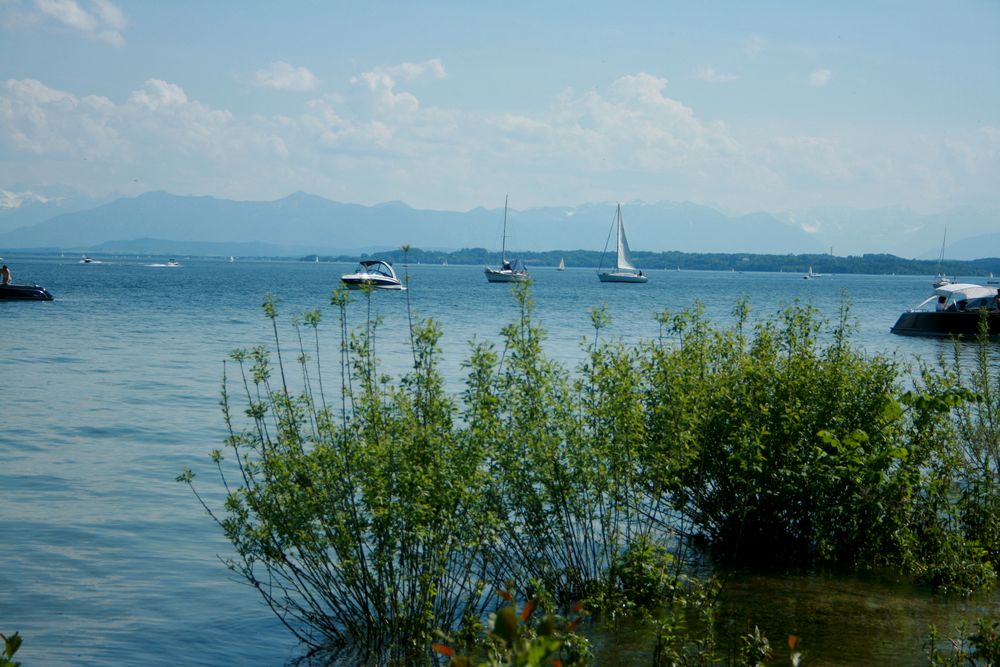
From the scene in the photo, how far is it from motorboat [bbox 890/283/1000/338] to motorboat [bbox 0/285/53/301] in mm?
50379

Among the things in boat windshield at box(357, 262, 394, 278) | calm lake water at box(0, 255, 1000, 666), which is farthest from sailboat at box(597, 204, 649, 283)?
calm lake water at box(0, 255, 1000, 666)

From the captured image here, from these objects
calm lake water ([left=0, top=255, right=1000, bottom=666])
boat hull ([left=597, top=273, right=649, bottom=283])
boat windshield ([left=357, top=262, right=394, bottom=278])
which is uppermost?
boat windshield ([left=357, top=262, right=394, bottom=278])

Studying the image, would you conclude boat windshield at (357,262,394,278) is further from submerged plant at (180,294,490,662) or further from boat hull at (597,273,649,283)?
submerged plant at (180,294,490,662)

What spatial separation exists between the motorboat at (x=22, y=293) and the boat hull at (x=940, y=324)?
5024 cm

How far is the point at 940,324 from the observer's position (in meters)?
50.5

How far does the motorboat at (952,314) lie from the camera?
160ft

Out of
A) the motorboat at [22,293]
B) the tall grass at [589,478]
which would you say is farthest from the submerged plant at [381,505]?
the motorboat at [22,293]

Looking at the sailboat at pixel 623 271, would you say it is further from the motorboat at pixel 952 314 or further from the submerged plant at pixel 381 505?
the submerged plant at pixel 381 505

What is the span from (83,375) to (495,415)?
2355 centimetres

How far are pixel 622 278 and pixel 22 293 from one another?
291ft

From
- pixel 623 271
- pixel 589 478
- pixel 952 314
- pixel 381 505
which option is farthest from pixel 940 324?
pixel 623 271

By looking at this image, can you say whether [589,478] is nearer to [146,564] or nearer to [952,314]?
[146,564]

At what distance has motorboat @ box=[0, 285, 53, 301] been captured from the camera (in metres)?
59.2

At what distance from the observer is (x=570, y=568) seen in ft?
31.0
